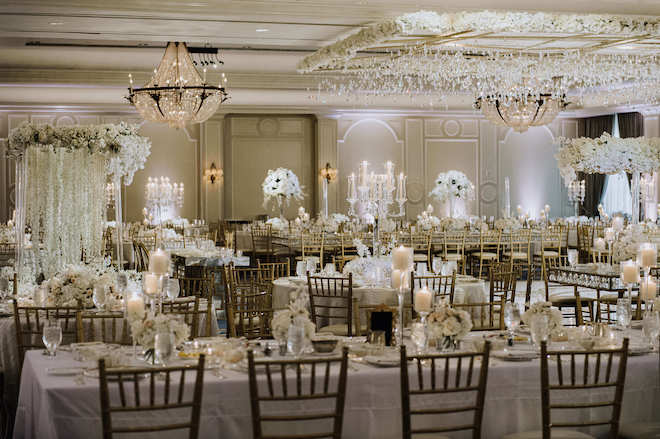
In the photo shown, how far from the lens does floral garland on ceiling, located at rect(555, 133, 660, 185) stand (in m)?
10.4

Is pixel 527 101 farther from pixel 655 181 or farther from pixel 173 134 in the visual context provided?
pixel 173 134

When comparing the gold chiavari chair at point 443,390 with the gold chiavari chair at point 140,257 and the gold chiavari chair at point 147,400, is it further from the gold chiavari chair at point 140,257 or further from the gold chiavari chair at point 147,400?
the gold chiavari chair at point 140,257

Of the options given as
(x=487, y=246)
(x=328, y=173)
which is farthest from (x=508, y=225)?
(x=328, y=173)

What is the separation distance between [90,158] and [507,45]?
538cm

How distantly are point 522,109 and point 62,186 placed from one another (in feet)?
19.2

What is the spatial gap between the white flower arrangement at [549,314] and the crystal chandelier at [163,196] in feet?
41.5

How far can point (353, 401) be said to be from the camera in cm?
365

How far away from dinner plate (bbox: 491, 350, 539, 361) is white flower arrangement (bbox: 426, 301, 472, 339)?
19 cm

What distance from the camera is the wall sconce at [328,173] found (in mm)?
17656

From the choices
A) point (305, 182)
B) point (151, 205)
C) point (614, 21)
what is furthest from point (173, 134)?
point (614, 21)

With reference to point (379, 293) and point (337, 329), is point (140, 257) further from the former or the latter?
point (337, 329)

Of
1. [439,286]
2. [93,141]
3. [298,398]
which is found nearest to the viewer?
[298,398]

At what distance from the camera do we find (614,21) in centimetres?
788

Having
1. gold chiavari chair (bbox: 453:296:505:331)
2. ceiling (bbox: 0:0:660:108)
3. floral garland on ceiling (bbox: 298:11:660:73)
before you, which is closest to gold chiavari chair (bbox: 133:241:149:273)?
ceiling (bbox: 0:0:660:108)
